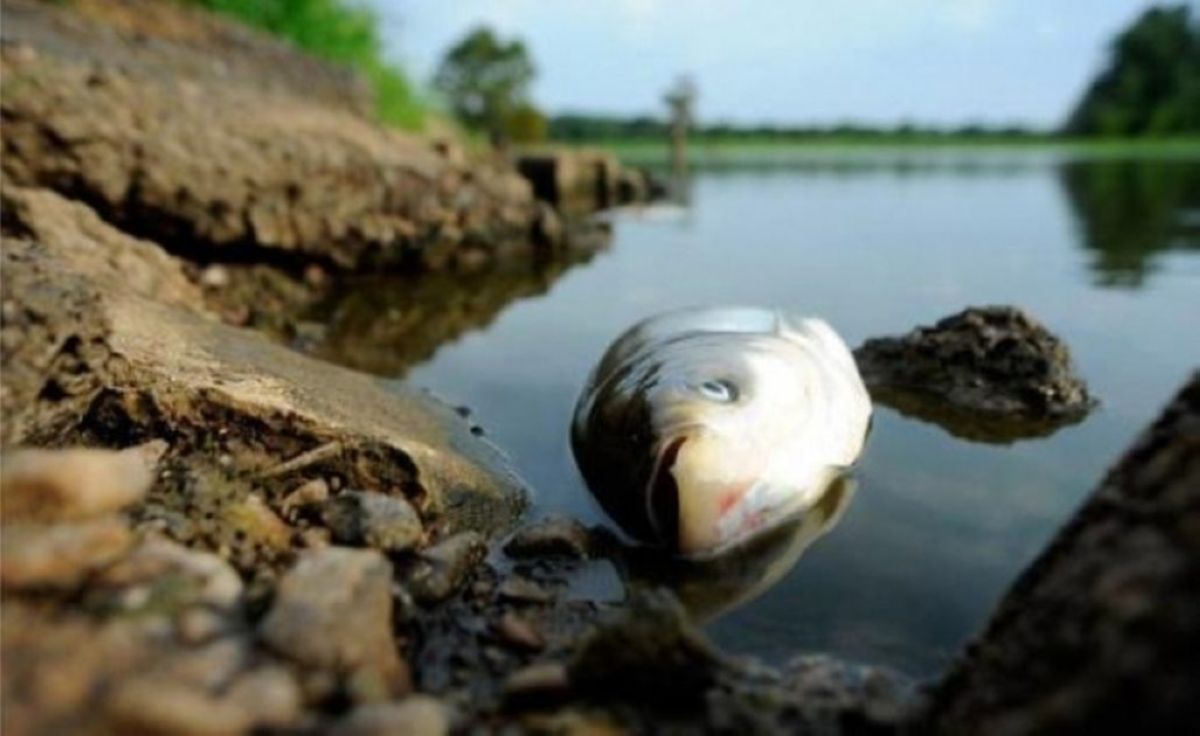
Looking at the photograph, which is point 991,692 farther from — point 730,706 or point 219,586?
point 219,586

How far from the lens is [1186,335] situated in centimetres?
772

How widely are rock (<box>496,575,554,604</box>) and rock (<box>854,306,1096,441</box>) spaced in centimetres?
288

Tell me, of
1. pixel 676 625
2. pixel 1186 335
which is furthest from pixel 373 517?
pixel 1186 335

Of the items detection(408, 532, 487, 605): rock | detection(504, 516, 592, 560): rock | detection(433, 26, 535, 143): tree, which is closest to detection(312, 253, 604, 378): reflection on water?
detection(504, 516, 592, 560): rock

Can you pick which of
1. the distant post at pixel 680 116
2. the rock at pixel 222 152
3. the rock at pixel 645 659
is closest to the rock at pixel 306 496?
the rock at pixel 645 659

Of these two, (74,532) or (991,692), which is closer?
(991,692)

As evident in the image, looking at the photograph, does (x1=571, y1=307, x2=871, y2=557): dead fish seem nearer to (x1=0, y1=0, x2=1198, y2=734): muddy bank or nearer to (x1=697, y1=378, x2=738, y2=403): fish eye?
(x1=697, y1=378, x2=738, y2=403): fish eye

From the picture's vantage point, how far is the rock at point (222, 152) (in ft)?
27.6

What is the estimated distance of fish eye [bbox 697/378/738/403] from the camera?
4188 mm

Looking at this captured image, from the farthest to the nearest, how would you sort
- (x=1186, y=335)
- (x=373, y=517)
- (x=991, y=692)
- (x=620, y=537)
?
(x=1186, y=335) < (x=620, y=537) < (x=373, y=517) < (x=991, y=692)

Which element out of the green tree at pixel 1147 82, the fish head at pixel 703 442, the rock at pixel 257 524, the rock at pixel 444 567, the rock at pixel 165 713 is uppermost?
the green tree at pixel 1147 82

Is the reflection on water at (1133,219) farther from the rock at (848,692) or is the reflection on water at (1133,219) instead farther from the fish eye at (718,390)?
the rock at (848,692)

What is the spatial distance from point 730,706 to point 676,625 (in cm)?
26

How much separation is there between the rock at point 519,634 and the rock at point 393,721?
767 mm
